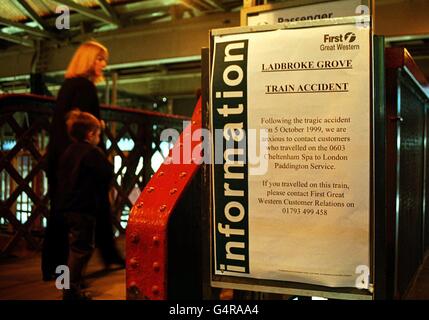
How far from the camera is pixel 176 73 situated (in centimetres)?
959

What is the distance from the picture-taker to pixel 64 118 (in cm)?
374

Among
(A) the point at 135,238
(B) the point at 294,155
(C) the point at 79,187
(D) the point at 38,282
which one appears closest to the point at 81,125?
(C) the point at 79,187

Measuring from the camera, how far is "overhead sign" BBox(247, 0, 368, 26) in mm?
2871

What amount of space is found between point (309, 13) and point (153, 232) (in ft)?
5.91

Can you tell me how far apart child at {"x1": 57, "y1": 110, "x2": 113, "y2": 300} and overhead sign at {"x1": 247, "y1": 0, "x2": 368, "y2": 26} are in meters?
1.59

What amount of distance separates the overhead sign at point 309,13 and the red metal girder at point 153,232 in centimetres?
110

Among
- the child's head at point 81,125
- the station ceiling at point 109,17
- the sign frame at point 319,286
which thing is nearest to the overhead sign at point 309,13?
the sign frame at point 319,286

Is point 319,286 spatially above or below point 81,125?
below

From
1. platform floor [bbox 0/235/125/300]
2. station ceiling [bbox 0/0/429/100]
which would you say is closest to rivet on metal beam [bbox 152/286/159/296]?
platform floor [bbox 0/235/125/300]

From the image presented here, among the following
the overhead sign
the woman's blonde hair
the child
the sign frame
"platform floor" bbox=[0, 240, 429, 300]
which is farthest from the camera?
"platform floor" bbox=[0, 240, 429, 300]

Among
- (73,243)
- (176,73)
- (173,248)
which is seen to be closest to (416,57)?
(176,73)

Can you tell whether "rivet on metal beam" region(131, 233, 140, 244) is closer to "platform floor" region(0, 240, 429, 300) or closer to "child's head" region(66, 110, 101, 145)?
"child's head" region(66, 110, 101, 145)

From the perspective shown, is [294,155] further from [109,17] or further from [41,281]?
[109,17]
